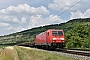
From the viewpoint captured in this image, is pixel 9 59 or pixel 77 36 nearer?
pixel 9 59

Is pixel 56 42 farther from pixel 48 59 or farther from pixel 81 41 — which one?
pixel 81 41

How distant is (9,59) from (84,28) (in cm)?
6773

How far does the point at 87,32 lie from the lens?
3701 inches

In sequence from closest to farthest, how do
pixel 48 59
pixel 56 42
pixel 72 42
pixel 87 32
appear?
1. pixel 48 59
2. pixel 56 42
3. pixel 72 42
4. pixel 87 32

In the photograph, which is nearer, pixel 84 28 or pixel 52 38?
pixel 52 38

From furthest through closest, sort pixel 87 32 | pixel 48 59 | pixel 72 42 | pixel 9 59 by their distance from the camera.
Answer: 1. pixel 87 32
2. pixel 72 42
3. pixel 9 59
4. pixel 48 59

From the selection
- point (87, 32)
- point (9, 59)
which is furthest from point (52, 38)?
point (87, 32)

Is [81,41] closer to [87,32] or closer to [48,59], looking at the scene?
[87,32]

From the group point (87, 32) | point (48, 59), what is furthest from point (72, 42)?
point (48, 59)

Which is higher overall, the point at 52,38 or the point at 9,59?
the point at 52,38

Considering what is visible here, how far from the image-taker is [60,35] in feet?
126

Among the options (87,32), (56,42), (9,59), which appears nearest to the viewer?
(9,59)

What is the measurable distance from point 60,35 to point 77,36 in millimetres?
53883

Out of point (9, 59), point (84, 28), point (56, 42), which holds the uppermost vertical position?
point (84, 28)
